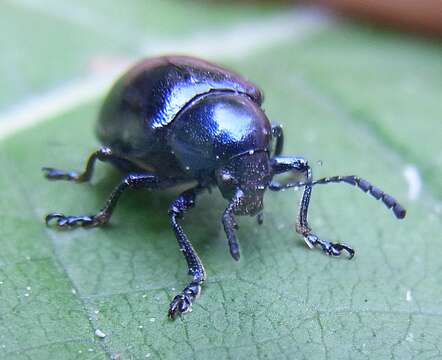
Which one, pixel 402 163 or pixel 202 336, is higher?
pixel 402 163

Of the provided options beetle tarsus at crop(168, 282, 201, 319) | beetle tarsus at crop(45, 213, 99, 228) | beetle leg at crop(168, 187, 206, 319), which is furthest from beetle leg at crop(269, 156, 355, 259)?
beetle tarsus at crop(45, 213, 99, 228)

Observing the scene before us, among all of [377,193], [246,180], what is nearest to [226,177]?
[246,180]

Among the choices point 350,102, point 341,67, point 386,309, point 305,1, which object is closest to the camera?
point 386,309

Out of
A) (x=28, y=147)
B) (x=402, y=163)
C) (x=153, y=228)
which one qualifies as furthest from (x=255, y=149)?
(x=28, y=147)

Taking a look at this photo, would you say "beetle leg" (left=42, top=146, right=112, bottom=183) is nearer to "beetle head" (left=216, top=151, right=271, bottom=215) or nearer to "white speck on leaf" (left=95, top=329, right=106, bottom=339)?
"beetle head" (left=216, top=151, right=271, bottom=215)

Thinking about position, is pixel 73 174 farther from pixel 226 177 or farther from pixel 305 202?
pixel 305 202

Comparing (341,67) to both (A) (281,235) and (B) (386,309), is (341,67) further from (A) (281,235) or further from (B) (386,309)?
(B) (386,309)
